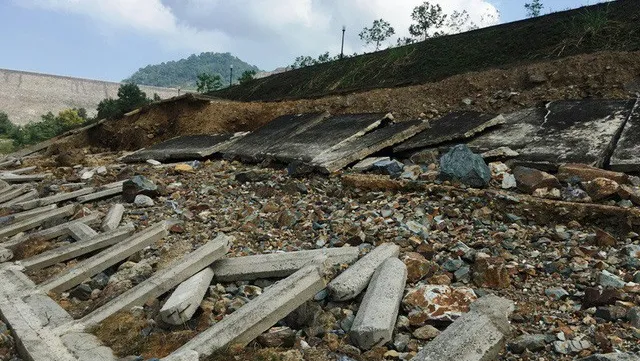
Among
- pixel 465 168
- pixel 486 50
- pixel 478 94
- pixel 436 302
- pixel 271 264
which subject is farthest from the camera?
pixel 486 50

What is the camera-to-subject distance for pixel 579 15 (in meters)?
7.50

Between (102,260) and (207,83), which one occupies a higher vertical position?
(207,83)

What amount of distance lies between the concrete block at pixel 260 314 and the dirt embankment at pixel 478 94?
15.8 ft

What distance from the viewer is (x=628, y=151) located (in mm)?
3398

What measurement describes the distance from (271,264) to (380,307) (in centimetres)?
82

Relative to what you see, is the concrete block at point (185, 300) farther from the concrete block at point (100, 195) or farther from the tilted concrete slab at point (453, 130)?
the concrete block at point (100, 195)

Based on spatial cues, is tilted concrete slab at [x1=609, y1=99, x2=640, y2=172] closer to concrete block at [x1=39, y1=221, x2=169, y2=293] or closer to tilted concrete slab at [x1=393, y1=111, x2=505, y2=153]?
tilted concrete slab at [x1=393, y1=111, x2=505, y2=153]

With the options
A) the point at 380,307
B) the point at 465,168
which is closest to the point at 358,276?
the point at 380,307

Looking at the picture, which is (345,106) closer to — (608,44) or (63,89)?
(608,44)

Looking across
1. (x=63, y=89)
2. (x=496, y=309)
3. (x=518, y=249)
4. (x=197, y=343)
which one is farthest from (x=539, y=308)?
(x=63, y=89)

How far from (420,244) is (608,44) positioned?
5829mm

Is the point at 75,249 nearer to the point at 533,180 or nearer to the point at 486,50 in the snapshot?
the point at 533,180

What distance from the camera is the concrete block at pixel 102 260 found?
8.76ft

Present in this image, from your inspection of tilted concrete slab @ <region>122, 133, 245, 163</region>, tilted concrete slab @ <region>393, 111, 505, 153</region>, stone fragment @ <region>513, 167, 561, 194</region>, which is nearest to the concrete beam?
tilted concrete slab @ <region>122, 133, 245, 163</region>
